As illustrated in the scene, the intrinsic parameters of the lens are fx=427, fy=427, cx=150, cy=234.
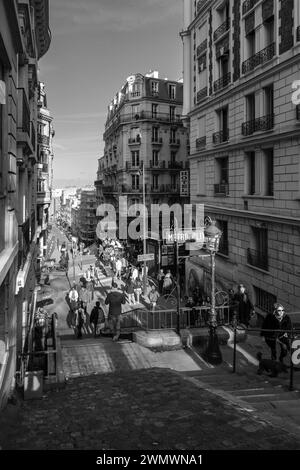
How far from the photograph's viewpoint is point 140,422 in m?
6.62

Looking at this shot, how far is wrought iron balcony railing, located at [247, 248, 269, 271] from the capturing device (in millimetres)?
17812

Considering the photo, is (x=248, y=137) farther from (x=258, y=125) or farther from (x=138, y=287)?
(x=138, y=287)

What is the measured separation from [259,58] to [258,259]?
8.37 metres

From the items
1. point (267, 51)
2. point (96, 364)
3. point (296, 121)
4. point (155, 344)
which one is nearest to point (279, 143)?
point (296, 121)

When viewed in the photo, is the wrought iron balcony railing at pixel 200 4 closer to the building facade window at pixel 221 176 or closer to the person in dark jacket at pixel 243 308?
the building facade window at pixel 221 176

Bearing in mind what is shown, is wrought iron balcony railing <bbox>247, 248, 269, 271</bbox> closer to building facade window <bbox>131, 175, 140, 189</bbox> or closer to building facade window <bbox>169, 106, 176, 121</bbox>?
building facade window <bbox>131, 175, 140, 189</bbox>

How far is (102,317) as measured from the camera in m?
17.3

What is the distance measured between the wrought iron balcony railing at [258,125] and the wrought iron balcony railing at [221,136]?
232 centimetres

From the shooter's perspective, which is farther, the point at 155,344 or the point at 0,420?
the point at 155,344

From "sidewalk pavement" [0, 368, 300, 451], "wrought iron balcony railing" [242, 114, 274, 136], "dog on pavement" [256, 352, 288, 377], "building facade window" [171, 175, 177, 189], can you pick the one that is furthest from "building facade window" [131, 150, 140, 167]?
"sidewalk pavement" [0, 368, 300, 451]

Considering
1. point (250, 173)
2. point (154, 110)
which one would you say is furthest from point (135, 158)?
point (250, 173)
